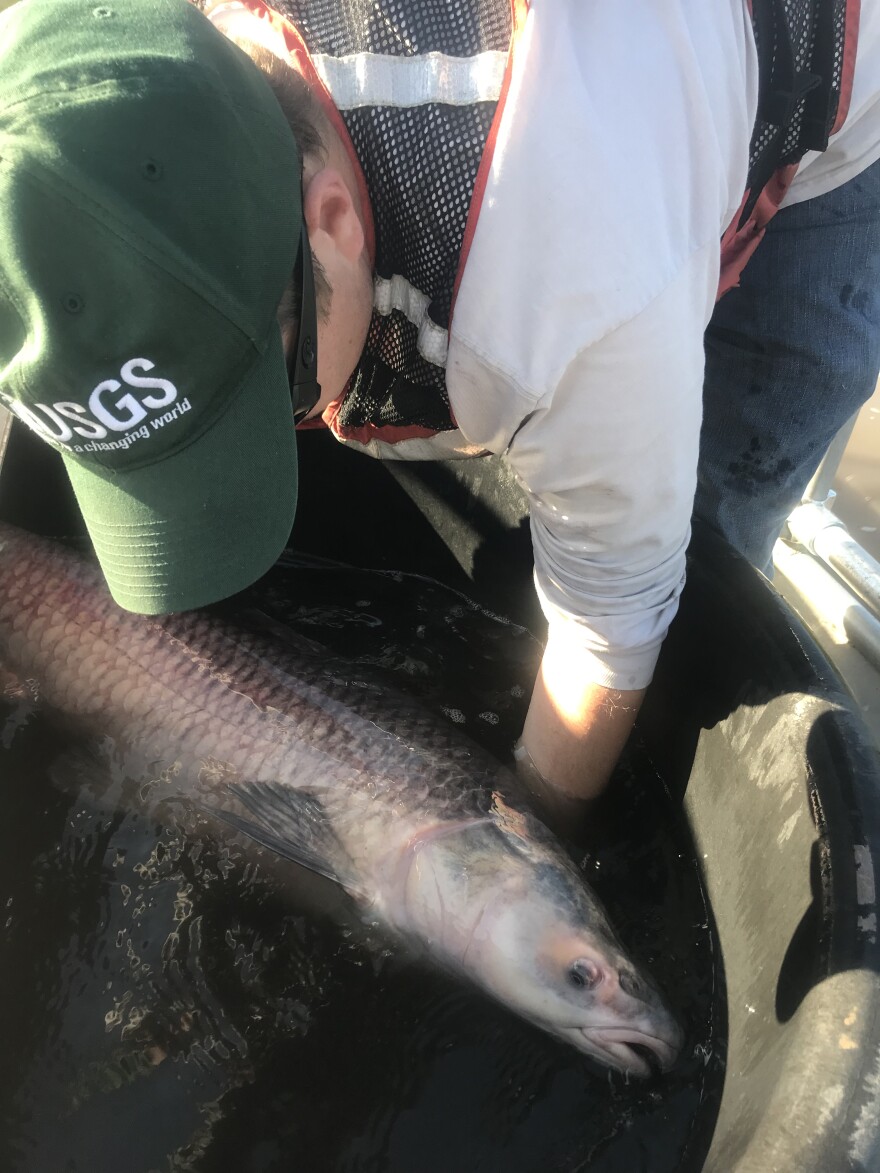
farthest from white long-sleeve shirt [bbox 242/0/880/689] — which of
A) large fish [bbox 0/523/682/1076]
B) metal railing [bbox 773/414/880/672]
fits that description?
metal railing [bbox 773/414/880/672]

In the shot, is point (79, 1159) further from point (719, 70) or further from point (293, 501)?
point (719, 70)

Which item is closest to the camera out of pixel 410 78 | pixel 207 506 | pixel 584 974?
pixel 410 78

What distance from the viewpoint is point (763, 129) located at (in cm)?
121

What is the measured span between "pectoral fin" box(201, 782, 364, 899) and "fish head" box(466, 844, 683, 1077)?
291 millimetres

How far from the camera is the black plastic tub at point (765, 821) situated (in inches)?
35.7

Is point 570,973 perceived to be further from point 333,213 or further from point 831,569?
point 831,569

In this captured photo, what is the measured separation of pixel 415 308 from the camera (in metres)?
1.20

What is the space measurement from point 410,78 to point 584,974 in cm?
133

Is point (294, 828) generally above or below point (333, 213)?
below

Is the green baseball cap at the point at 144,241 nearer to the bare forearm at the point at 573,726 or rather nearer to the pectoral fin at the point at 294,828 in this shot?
the bare forearm at the point at 573,726

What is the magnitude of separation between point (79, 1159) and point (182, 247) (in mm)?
1376

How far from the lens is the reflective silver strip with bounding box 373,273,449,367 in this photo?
3.84 ft

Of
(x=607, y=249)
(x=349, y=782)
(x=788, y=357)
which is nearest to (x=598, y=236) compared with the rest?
(x=607, y=249)

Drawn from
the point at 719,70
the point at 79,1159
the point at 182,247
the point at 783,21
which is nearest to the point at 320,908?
the point at 79,1159
